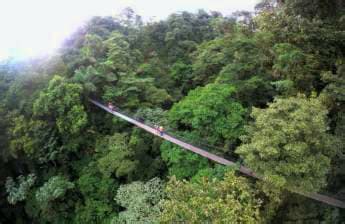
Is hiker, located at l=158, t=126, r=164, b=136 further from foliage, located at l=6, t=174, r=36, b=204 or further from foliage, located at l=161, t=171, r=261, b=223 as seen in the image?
foliage, located at l=6, t=174, r=36, b=204

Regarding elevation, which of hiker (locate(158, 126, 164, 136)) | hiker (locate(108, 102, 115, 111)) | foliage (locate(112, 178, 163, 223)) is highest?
hiker (locate(108, 102, 115, 111))

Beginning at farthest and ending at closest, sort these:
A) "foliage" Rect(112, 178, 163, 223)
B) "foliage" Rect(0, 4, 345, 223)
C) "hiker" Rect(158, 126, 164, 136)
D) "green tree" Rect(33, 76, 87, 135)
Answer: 1. "green tree" Rect(33, 76, 87, 135)
2. "hiker" Rect(158, 126, 164, 136)
3. "foliage" Rect(112, 178, 163, 223)
4. "foliage" Rect(0, 4, 345, 223)

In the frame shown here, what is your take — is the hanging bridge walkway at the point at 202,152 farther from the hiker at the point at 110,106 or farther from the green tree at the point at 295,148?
the green tree at the point at 295,148

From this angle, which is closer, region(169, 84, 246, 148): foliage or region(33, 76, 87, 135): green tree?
region(169, 84, 246, 148): foliage

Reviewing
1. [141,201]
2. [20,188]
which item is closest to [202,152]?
[141,201]

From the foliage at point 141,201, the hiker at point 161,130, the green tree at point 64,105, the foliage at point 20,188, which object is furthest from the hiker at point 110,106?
the foliage at point 20,188

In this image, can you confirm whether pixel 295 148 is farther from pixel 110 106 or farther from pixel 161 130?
pixel 110 106

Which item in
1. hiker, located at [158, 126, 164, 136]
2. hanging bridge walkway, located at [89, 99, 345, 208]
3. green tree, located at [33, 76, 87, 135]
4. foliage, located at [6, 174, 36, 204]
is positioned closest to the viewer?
hanging bridge walkway, located at [89, 99, 345, 208]

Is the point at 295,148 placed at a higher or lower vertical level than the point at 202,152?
higher

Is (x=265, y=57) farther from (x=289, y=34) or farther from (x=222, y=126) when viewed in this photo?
(x=222, y=126)

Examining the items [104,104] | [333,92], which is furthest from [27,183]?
[333,92]

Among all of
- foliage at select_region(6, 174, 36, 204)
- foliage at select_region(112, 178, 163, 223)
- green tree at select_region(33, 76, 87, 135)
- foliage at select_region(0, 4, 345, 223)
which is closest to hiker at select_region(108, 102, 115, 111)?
foliage at select_region(0, 4, 345, 223)
